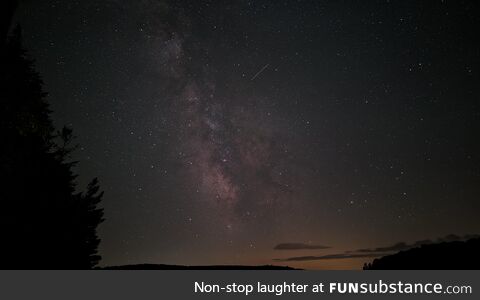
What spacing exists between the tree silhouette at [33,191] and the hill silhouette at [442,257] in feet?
35.0

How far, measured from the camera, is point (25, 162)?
8.50 meters

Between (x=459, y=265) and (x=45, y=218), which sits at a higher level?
(x=45, y=218)

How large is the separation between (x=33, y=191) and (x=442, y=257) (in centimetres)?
1235

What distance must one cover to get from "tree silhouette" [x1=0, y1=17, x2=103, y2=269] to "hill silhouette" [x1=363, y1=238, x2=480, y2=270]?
10.7 metres

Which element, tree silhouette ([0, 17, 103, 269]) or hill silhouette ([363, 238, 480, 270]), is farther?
hill silhouette ([363, 238, 480, 270])

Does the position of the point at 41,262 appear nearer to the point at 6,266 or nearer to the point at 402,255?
the point at 6,266

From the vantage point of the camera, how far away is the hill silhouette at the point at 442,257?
9133 mm

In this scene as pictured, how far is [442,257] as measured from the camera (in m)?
10.3

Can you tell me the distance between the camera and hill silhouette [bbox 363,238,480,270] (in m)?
9.13

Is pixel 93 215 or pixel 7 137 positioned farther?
pixel 93 215
